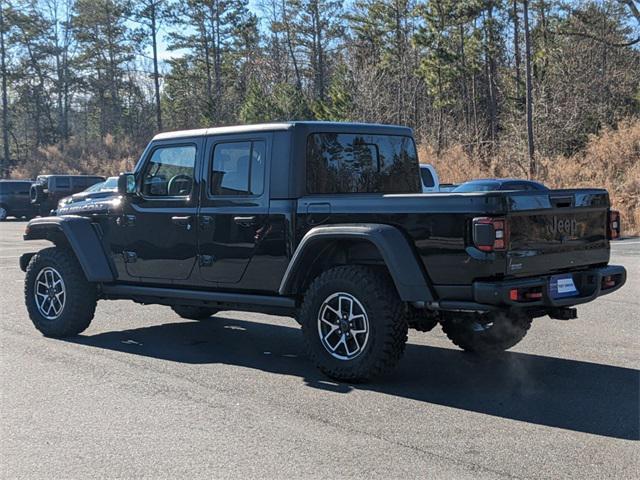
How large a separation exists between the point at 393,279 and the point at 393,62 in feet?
155

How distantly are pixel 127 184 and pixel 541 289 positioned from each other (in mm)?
4143

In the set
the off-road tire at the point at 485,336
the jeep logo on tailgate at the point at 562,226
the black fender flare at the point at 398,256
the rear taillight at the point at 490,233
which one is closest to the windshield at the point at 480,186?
the off-road tire at the point at 485,336

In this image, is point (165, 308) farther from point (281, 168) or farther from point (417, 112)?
point (417, 112)

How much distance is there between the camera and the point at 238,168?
686 cm

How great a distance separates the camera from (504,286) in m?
5.25

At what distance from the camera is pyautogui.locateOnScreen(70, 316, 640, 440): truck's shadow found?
17.0 ft

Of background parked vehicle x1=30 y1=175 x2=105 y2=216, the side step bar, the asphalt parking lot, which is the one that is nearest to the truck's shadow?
the asphalt parking lot

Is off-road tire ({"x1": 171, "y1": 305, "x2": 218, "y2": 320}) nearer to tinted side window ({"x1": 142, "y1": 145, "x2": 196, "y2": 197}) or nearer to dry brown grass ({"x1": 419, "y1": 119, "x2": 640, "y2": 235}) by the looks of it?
tinted side window ({"x1": 142, "y1": 145, "x2": 196, "y2": 197})

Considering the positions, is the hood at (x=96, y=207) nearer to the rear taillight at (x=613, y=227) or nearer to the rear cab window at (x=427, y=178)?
the rear taillight at (x=613, y=227)

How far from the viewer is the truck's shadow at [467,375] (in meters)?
5.19

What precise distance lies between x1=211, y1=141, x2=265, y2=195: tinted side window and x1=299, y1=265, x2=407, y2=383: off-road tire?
1110 mm

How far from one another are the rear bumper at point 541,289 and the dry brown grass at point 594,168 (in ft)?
54.8

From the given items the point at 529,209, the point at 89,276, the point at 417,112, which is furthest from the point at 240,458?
the point at 417,112

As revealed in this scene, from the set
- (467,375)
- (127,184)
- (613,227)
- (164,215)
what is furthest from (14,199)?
(613,227)
